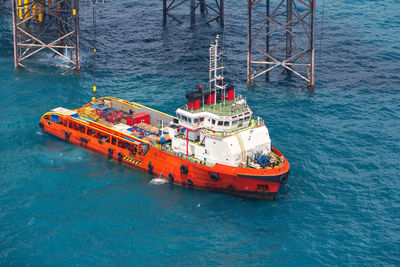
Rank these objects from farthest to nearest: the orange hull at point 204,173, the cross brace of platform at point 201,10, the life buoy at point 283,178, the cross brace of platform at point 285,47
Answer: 1. the cross brace of platform at point 201,10
2. the cross brace of platform at point 285,47
3. the orange hull at point 204,173
4. the life buoy at point 283,178

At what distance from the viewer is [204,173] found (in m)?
56.5

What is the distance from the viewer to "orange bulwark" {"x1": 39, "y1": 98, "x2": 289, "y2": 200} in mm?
55062

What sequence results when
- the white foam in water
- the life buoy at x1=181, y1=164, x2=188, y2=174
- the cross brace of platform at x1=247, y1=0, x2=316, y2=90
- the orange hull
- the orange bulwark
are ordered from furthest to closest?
1. the cross brace of platform at x1=247, y1=0, x2=316, y2=90
2. the white foam in water
3. the life buoy at x1=181, y1=164, x2=188, y2=174
4. the orange bulwark
5. the orange hull

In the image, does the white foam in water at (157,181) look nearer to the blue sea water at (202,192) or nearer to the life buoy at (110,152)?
the blue sea water at (202,192)

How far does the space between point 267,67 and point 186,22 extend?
1041 inches

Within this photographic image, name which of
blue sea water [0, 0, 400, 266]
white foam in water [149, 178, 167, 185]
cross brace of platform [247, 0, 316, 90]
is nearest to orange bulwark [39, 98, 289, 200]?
white foam in water [149, 178, 167, 185]

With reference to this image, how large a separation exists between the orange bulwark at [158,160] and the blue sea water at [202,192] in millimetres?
1128

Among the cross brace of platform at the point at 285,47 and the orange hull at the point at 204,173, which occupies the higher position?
the cross brace of platform at the point at 285,47

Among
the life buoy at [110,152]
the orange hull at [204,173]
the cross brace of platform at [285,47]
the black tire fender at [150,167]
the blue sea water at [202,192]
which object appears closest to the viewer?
the blue sea water at [202,192]

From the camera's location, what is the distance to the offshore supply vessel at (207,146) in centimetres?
5559

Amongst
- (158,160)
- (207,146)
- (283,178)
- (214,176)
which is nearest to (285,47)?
(207,146)

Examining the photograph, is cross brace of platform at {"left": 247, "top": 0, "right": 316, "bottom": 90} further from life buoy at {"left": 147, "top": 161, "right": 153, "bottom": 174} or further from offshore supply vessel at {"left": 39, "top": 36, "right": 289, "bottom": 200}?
life buoy at {"left": 147, "top": 161, "right": 153, "bottom": 174}

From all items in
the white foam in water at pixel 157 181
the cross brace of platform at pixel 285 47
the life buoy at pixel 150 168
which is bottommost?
the white foam in water at pixel 157 181

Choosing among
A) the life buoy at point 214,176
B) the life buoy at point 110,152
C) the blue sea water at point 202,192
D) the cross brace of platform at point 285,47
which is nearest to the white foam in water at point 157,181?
the blue sea water at point 202,192
